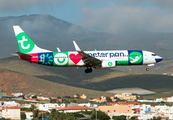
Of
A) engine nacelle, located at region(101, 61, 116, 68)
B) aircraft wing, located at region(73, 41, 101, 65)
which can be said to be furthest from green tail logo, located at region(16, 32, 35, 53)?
engine nacelle, located at region(101, 61, 116, 68)

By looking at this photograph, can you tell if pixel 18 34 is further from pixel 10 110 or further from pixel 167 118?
pixel 167 118

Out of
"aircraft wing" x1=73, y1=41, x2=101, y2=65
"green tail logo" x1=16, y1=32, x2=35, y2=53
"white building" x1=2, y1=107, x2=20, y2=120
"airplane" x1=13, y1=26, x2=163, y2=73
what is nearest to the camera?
"aircraft wing" x1=73, y1=41, x2=101, y2=65

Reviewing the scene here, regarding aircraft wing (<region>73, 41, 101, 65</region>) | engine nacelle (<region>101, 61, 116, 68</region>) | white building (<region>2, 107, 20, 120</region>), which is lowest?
white building (<region>2, 107, 20, 120</region>)

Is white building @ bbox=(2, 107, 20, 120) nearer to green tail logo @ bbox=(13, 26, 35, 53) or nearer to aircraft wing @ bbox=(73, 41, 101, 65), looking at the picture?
green tail logo @ bbox=(13, 26, 35, 53)

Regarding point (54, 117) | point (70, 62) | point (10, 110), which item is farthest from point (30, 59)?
point (10, 110)

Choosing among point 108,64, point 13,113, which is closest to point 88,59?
point 108,64

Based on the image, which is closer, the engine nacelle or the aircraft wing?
the aircraft wing

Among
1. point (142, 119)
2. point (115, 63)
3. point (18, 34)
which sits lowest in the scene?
point (142, 119)

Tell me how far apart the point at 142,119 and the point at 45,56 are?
3592 inches

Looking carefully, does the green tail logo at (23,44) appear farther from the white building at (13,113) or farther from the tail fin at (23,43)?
the white building at (13,113)

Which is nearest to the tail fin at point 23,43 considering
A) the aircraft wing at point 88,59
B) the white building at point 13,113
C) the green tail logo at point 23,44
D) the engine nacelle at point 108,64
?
the green tail logo at point 23,44

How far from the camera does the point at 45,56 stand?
266 ft

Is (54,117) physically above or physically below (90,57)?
below

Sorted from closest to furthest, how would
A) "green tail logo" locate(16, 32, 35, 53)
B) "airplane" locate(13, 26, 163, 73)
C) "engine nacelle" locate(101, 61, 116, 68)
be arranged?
"engine nacelle" locate(101, 61, 116, 68) < "airplane" locate(13, 26, 163, 73) < "green tail logo" locate(16, 32, 35, 53)
